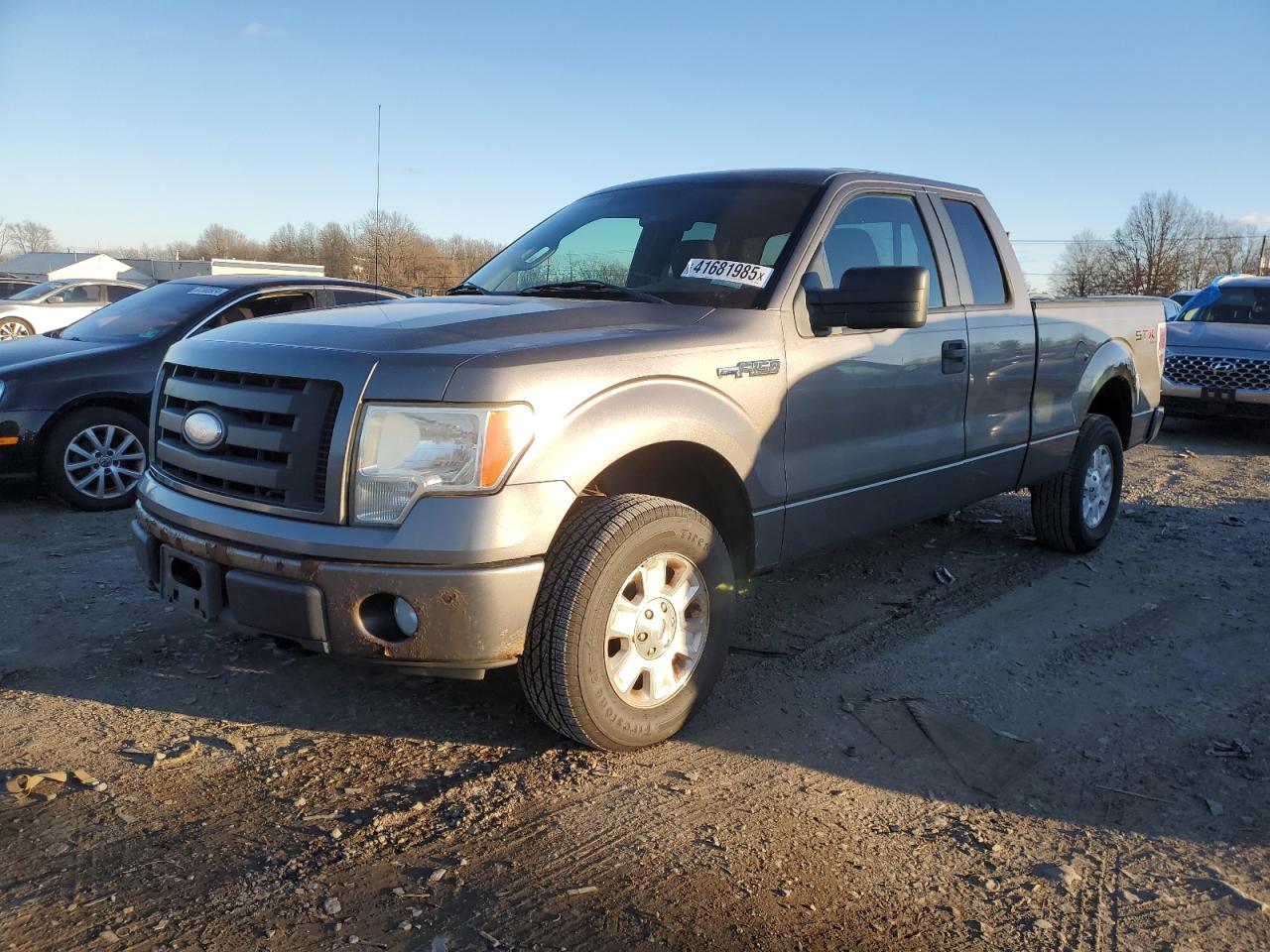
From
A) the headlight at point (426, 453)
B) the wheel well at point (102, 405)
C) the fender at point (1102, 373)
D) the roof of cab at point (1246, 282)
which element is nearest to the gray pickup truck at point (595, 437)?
the headlight at point (426, 453)

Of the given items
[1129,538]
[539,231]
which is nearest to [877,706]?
[539,231]

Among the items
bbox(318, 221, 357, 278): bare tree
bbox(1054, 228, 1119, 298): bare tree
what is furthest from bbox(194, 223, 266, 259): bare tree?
bbox(1054, 228, 1119, 298): bare tree

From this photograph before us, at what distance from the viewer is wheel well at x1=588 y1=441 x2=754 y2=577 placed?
337 centimetres

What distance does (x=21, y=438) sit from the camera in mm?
6355

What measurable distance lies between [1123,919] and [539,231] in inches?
141

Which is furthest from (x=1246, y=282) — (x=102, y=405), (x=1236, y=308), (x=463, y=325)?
(x=102, y=405)

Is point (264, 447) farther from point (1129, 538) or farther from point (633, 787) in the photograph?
point (1129, 538)

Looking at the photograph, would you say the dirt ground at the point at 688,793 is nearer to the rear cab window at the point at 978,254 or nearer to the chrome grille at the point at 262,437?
the chrome grille at the point at 262,437

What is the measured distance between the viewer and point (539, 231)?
4695 mm

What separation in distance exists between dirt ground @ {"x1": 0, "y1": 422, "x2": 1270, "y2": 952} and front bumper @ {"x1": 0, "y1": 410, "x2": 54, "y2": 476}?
183cm

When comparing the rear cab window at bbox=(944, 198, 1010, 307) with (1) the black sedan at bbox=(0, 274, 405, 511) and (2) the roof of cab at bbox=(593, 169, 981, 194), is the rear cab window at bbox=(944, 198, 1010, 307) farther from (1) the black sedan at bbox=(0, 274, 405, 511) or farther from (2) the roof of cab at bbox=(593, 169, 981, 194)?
(1) the black sedan at bbox=(0, 274, 405, 511)

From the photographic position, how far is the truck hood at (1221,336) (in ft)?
34.7

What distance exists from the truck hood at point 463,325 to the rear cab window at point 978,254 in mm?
1911

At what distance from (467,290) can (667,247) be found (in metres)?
0.93
